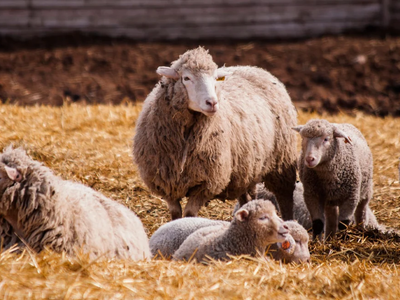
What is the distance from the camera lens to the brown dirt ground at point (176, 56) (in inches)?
481

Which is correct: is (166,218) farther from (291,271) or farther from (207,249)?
(291,271)

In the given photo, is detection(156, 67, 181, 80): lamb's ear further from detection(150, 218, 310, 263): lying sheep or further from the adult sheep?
detection(150, 218, 310, 263): lying sheep

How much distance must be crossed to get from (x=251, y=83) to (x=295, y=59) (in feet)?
23.4

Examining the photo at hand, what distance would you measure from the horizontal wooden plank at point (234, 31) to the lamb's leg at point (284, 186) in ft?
27.6

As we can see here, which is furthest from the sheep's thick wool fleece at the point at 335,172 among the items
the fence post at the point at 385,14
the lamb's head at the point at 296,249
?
the fence post at the point at 385,14

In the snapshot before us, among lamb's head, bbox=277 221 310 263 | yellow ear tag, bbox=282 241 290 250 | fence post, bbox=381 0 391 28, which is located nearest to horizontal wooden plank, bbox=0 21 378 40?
fence post, bbox=381 0 391 28

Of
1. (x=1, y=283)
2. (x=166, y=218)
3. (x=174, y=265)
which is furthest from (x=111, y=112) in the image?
(x=1, y=283)

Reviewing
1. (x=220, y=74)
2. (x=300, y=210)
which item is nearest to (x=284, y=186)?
(x=300, y=210)

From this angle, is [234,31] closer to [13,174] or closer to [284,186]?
[284,186]

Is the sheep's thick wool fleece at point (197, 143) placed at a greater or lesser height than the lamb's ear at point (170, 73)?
lesser

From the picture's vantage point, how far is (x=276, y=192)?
24.2 feet

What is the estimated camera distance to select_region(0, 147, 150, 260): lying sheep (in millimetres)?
4238

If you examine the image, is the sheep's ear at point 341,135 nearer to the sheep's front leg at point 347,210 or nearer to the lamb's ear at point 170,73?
the sheep's front leg at point 347,210

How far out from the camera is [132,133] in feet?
29.5
